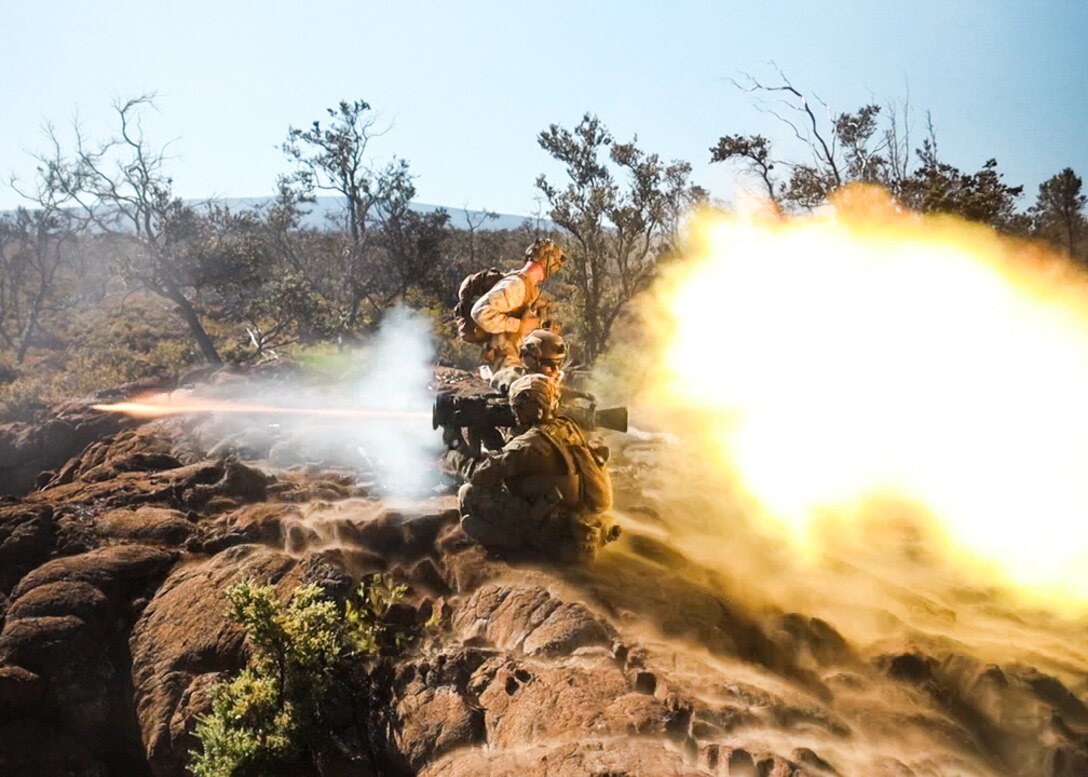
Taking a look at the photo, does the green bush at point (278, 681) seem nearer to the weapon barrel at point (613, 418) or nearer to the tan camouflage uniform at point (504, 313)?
the weapon barrel at point (613, 418)

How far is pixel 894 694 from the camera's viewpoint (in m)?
4.71

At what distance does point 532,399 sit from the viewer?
21.1 feet

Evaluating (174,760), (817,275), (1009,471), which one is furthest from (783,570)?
(817,275)

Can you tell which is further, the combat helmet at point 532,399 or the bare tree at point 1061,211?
the bare tree at point 1061,211

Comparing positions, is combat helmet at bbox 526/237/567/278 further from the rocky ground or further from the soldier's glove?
the rocky ground

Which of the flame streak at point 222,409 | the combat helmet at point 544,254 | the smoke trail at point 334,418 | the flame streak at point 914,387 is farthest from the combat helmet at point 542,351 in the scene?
the flame streak at point 222,409

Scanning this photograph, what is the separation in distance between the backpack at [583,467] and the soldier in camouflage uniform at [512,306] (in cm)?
239

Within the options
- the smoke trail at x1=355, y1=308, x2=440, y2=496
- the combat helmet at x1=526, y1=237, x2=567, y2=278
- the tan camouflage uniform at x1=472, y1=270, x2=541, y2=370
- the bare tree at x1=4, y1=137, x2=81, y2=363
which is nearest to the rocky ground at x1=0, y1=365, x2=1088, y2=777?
the smoke trail at x1=355, y1=308, x2=440, y2=496

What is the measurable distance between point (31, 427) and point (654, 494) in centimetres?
1118

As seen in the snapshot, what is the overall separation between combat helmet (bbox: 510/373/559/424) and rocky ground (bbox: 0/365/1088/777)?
130 centimetres

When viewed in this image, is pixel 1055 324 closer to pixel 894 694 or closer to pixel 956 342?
pixel 956 342

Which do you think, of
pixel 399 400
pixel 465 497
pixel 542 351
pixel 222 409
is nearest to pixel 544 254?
pixel 542 351

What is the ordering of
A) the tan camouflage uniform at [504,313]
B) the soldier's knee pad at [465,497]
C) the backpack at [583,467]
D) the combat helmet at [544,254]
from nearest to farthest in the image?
the backpack at [583,467], the soldier's knee pad at [465,497], the tan camouflage uniform at [504,313], the combat helmet at [544,254]

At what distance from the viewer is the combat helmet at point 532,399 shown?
6.45 m
